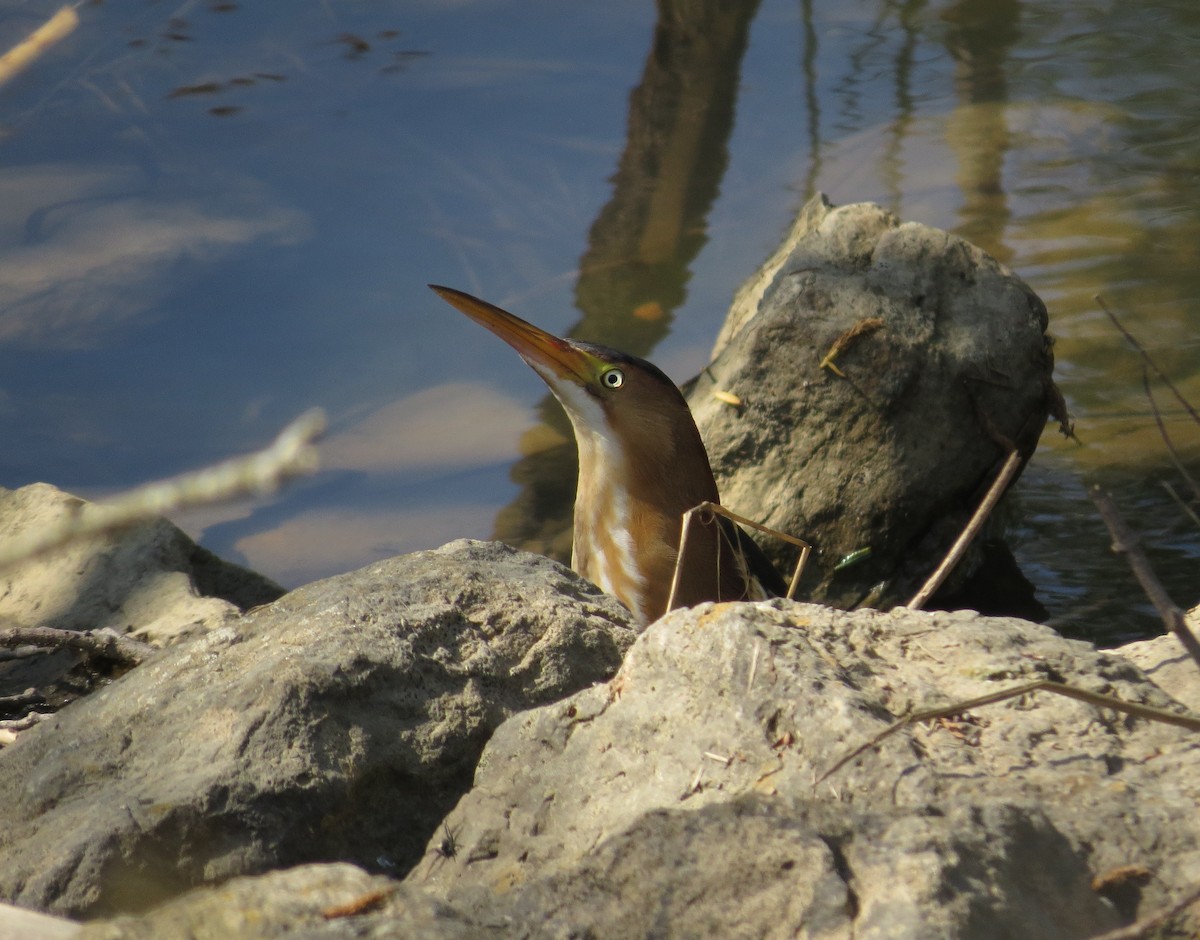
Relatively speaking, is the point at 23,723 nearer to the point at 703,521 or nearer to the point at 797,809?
the point at 703,521

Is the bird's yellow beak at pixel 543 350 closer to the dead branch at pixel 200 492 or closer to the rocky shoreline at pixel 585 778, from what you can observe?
the rocky shoreline at pixel 585 778

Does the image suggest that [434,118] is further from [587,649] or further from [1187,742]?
[1187,742]

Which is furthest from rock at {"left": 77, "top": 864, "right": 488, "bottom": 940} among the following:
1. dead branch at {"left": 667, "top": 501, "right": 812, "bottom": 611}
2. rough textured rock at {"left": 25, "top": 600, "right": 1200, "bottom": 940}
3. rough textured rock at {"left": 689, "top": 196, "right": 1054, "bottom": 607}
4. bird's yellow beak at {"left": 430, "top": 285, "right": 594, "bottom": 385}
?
rough textured rock at {"left": 689, "top": 196, "right": 1054, "bottom": 607}

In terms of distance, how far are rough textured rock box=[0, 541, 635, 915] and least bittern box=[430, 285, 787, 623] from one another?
1.08 m

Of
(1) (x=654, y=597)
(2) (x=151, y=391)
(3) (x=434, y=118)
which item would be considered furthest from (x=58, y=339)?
(1) (x=654, y=597)

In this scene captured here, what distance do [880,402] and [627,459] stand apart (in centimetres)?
112

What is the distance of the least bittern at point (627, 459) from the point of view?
3832mm

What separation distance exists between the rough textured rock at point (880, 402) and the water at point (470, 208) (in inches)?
45.3

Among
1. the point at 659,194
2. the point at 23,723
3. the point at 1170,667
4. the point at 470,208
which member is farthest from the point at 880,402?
the point at 659,194

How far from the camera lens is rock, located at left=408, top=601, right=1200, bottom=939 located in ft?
4.83

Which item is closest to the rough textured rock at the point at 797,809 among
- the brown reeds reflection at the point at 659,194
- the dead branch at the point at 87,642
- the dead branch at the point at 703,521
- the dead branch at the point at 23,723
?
the dead branch at the point at 703,521

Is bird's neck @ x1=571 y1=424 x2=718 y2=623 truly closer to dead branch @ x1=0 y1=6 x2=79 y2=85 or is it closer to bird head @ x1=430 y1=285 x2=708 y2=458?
bird head @ x1=430 y1=285 x2=708 y2=458

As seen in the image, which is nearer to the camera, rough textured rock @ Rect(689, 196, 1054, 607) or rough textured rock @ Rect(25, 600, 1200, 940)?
rough textured rock @ Rect(25, 600, 1200, 940)

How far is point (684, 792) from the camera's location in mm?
1775
